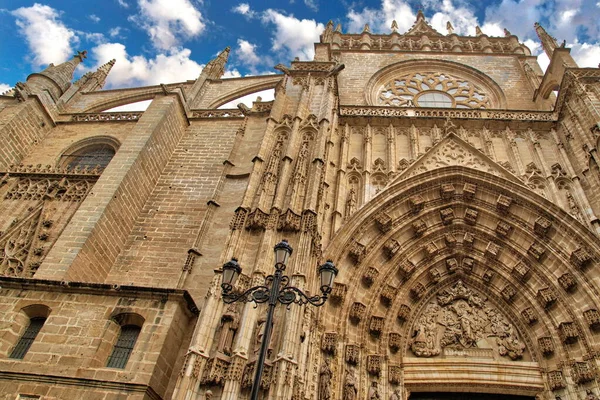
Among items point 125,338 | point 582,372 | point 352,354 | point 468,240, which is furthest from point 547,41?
point 125,338

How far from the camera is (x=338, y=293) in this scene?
9109 millimetres

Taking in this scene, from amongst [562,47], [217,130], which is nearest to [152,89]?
[217,130]

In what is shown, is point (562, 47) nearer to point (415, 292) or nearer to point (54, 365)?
point (415, 292)

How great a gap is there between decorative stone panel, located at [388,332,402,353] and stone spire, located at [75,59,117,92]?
15.4 m

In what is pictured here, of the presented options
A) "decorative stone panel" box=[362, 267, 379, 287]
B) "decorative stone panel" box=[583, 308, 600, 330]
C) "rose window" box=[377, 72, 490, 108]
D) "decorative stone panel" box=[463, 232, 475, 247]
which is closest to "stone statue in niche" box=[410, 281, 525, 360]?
"decorative stone panel" box=[463, 232, 475, 247]

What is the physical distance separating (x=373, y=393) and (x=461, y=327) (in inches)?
113

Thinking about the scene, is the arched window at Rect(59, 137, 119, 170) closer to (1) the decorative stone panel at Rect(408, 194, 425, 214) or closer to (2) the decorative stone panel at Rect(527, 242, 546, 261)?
(1) the decorative stone panel at Rect(408, 194, 425, 214)

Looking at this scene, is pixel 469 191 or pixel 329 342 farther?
pixel 469 191

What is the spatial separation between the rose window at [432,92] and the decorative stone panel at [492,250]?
6.97m

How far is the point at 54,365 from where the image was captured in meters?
7.00

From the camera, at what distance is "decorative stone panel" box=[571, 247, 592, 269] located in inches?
377

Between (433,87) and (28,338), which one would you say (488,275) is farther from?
(28,338)

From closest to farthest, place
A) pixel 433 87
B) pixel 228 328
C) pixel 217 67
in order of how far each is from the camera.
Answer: pixel 228 328 → pixel 433 87 → pixel 217 67

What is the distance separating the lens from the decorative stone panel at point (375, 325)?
9344mm
